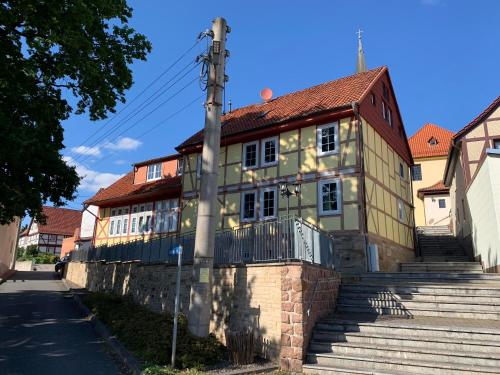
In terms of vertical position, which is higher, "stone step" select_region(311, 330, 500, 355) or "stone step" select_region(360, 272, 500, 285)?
"stone step" select_region(360, 272, 500, 285)

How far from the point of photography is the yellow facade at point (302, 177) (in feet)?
53.4

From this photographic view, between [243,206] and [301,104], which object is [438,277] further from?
[301,104]

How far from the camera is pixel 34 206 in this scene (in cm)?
1278

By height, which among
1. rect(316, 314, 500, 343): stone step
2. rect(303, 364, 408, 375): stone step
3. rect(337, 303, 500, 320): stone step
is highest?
rect(337, 303, 500, 320): stone step

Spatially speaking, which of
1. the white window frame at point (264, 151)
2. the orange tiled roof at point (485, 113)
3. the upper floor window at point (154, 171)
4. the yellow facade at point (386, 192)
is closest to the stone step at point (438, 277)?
the yellow facade at point (386, 192)

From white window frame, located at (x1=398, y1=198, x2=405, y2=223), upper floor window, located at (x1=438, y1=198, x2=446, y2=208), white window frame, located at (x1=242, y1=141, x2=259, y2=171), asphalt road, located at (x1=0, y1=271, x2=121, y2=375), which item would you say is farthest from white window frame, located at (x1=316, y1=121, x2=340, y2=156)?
upper floor window, located at (x1=438, y1=198, x2=446, y2=208)

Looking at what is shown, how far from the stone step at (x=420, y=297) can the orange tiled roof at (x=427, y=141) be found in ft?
98.0

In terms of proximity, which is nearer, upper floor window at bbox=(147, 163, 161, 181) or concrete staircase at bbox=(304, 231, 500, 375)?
concrete staircase at bbox=(304, 231, 500, 375)

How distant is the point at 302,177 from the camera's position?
17656 mm

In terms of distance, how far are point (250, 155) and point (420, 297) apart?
11.0 m

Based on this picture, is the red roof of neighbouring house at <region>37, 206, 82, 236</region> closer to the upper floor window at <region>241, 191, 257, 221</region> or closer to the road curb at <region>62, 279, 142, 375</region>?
→ the upper floor window at <region>241, 191, 257, 221</region>

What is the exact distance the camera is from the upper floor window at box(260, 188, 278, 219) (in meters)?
18.3

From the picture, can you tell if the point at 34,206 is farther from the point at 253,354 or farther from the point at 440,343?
the point at 440,343

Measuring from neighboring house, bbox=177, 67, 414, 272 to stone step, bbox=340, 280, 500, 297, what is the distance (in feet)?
10.9
